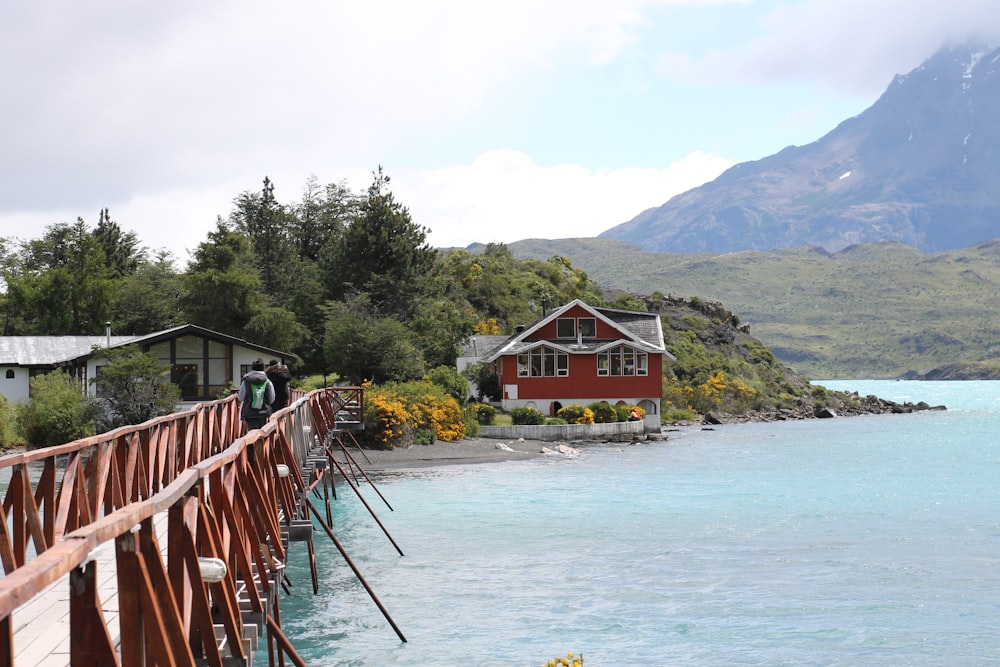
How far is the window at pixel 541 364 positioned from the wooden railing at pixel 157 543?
4726cm

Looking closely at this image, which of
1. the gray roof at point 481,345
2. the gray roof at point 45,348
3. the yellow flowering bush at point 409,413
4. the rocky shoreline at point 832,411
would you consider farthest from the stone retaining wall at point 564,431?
the rocky shoreline at point 832,411

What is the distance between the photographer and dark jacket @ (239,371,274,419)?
18188mm

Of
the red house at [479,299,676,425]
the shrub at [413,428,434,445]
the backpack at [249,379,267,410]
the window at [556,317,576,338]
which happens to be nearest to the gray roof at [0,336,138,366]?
the shrub at [413,428,434,445]

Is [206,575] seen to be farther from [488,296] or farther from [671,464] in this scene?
[488,296]

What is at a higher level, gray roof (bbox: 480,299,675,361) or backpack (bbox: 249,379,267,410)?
gray roof (bbox: 480,299,675,361)

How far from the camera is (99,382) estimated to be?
4759 cm

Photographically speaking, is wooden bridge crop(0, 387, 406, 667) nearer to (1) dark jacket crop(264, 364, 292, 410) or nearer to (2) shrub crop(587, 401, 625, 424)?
(1) dark jacket crop(264, 364, 292, 410)

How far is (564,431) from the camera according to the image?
5919 centimetres

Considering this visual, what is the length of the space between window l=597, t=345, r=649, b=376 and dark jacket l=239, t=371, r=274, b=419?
47403 millimetres

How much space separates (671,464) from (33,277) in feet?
183

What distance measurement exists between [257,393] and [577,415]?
44751mm

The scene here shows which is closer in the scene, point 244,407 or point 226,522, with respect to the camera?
point 226,522

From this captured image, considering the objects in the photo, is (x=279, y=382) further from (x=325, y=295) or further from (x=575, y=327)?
(x=325, y=295)

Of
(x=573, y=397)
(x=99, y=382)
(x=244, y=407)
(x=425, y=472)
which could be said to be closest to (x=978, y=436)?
(x=573, y=397)
